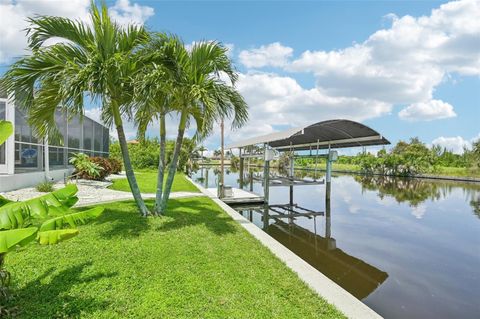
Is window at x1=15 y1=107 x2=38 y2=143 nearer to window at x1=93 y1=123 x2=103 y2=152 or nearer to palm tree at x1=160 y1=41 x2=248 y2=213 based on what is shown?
palm tree at x1=160 y1=41 x2=248 y2=213

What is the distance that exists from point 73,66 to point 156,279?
4.99 meters

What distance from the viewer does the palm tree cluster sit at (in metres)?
6.54

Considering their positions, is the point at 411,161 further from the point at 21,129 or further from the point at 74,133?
the point at 21,129

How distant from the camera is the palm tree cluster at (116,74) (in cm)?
654

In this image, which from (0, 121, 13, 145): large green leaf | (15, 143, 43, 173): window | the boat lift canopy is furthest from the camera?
(15, 143, 43, 173): window

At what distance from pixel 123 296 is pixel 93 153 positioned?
22915 millimetres

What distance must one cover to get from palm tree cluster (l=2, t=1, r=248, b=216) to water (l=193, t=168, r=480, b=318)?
16.6ft

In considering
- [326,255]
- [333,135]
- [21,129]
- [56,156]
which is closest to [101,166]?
[56,156]

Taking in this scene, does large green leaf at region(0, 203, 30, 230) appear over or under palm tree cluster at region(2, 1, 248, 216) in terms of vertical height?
under

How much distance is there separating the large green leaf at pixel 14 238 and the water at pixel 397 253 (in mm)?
5640

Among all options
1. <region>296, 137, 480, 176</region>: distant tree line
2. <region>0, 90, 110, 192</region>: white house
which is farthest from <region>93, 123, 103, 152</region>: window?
<region>296, 137, 480, 176</region>: distant tree line

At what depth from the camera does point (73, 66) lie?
642cm

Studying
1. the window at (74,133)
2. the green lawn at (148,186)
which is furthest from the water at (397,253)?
the window at (74,133)

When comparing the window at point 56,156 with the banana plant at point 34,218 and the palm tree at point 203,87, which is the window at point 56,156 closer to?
the palm tree at point 203,87
